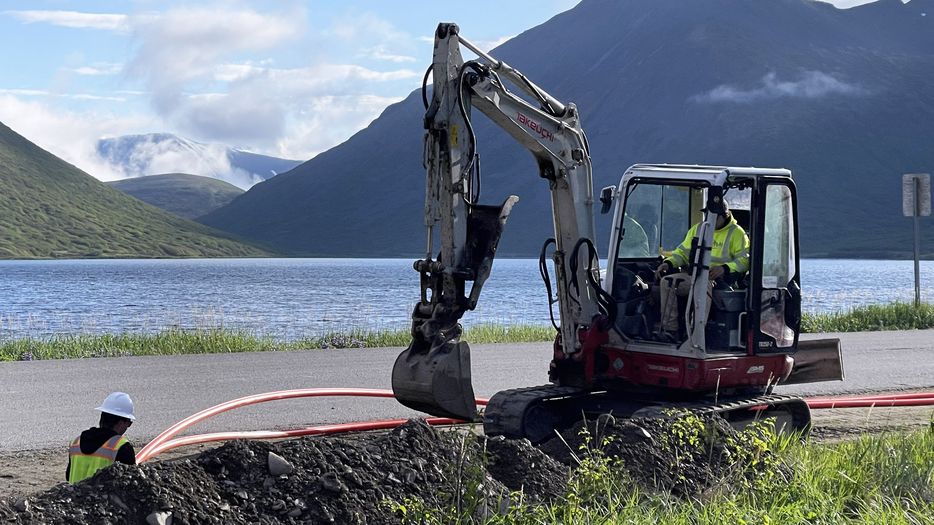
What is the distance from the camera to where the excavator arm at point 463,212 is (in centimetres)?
861

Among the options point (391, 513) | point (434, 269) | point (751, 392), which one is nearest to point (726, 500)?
point (391, 513)

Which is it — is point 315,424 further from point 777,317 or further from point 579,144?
point 777,317

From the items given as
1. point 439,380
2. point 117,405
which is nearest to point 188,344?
point 439,380

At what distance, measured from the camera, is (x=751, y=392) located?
1033cm

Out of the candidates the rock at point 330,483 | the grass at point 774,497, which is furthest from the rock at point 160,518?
the grass at point 774,497

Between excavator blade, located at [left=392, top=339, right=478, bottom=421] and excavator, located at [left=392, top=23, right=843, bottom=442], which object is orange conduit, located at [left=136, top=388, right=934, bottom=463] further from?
excavator blade, located at [left=392, top=339, right=478, bottom=421]

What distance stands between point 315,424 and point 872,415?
19.2 ft

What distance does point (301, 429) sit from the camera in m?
10.8

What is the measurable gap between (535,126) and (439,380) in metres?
2.57

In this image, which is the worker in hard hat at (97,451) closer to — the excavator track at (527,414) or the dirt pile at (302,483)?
the dirt pile at (302,483)

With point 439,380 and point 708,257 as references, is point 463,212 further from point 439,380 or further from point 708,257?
point 708,257

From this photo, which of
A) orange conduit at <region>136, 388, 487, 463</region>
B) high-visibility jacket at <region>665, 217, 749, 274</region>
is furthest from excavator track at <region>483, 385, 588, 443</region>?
high-visibility jacket at <region>665, 217, 749, 274</region>

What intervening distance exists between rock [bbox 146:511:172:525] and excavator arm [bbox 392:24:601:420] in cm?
327

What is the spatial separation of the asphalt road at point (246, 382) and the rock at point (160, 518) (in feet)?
17.0
